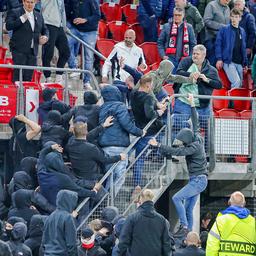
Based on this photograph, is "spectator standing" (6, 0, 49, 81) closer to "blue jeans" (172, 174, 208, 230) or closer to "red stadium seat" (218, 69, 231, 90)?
"blue jeans" (172, 174, 208, 230)

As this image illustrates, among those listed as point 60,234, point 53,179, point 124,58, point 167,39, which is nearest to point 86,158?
point 53,179

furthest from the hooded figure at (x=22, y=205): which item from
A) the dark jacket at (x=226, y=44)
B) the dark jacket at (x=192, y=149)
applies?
the dark jacket at (x=226, y=44)

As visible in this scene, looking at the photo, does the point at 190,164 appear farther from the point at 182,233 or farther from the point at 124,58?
the point at 124,58

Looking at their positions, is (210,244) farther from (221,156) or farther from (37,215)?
(221,156)

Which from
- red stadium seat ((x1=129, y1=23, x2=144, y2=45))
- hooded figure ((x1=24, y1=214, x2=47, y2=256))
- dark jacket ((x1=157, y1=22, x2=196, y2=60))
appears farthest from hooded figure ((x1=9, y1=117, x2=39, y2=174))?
red stadium seat ((x1=129, y1=23, x2=144, y2=45))

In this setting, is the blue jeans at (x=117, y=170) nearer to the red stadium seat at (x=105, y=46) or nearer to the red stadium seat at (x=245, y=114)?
the red stadium seat at (x=245, y=114)

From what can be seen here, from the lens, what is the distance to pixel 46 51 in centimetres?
2800

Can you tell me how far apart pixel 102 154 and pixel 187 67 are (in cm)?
293

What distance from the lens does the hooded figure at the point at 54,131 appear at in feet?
83.1

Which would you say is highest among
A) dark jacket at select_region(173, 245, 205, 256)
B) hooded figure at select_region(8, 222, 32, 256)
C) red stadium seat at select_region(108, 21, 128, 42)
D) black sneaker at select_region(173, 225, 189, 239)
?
red stadium seat at select_region(108, 21, 128, 42)

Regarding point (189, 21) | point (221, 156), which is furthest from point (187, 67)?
point (189, 21)

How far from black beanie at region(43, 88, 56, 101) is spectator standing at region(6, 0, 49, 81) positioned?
99 cm

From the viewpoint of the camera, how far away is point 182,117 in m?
26.2

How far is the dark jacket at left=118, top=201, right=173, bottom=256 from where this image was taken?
22.4 metres
